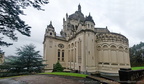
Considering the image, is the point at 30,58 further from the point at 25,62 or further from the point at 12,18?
the point at 12,18

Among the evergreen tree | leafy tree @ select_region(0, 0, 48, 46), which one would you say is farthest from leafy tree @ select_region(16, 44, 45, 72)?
leafy tree @ select_region(0, 0, 48, 46)

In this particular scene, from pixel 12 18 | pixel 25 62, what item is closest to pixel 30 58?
pixel 25 62

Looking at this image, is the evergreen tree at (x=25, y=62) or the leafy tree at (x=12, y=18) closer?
the leafy tree at (x=12, y=18)

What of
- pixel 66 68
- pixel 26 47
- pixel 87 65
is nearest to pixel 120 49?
pixel 87 65

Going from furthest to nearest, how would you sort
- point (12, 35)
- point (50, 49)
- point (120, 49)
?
point (50, 49)
point (120, 49)
point (12, 35)

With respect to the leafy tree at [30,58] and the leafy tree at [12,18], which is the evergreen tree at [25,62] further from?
the leafy tree at [12,18]

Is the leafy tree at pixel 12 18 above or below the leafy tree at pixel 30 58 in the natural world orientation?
above

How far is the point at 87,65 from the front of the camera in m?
19.7

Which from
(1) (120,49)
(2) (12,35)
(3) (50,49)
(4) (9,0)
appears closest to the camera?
(4) (9,0)

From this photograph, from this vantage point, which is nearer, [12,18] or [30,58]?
[12,18]

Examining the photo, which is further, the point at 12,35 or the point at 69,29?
the point at 69,29

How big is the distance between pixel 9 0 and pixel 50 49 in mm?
21227

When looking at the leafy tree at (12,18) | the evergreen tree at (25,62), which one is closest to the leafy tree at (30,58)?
the evergreen tree at (25,62)

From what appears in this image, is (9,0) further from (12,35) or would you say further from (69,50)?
(69,50)
